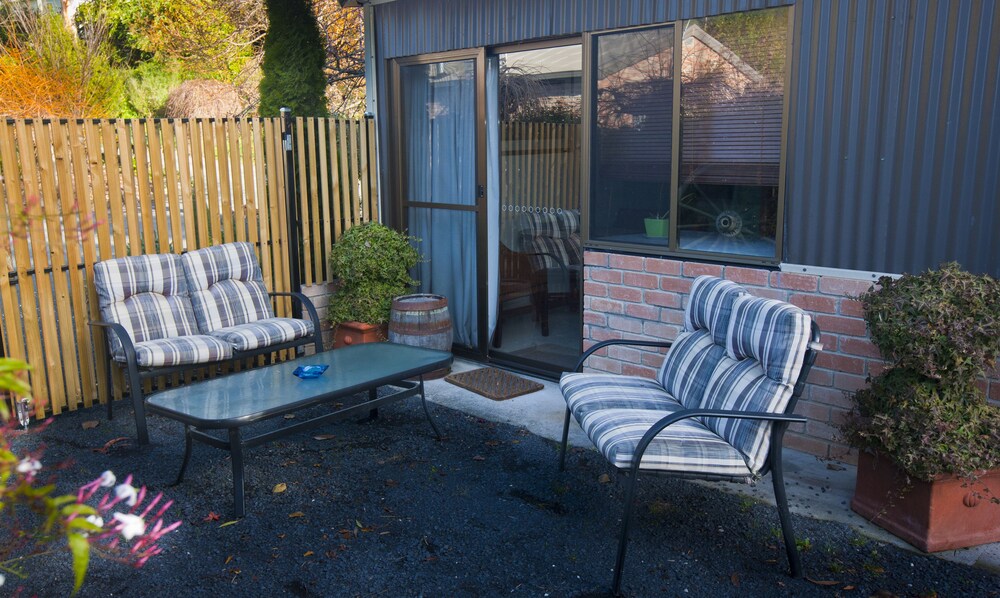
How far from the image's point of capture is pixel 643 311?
5.42 meters

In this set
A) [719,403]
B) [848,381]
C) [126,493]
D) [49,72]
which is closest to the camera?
[126,493]

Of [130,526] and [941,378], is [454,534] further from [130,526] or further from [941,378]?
[130,526]

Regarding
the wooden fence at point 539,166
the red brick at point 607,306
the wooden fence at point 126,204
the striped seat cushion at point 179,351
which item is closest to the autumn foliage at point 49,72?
the wooden fence at point 126,204

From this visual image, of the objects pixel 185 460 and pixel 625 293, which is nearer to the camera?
pixel 185 460

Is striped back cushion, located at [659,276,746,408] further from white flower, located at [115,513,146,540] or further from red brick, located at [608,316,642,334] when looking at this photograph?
white flower, located at [115,513,146,540]

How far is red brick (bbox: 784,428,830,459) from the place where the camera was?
15.0 ft

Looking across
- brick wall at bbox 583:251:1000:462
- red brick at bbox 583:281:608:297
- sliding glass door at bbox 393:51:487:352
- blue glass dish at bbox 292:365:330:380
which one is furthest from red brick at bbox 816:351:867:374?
sliding glass door at bbox 393:51:487:352

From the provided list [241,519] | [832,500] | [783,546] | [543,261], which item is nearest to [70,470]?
[241,519]

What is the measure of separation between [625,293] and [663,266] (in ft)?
1.25

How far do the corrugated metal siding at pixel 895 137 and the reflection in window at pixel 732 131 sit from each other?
0.49 ft

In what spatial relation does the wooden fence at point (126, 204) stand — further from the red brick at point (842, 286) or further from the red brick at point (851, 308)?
the red brick at point (851, 308)

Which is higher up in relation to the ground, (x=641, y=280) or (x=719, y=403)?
(x=641, y=280)

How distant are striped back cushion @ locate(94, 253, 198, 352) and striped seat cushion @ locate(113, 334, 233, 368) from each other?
13cm

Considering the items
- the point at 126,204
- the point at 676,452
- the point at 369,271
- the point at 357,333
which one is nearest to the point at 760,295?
the point at 676,452
